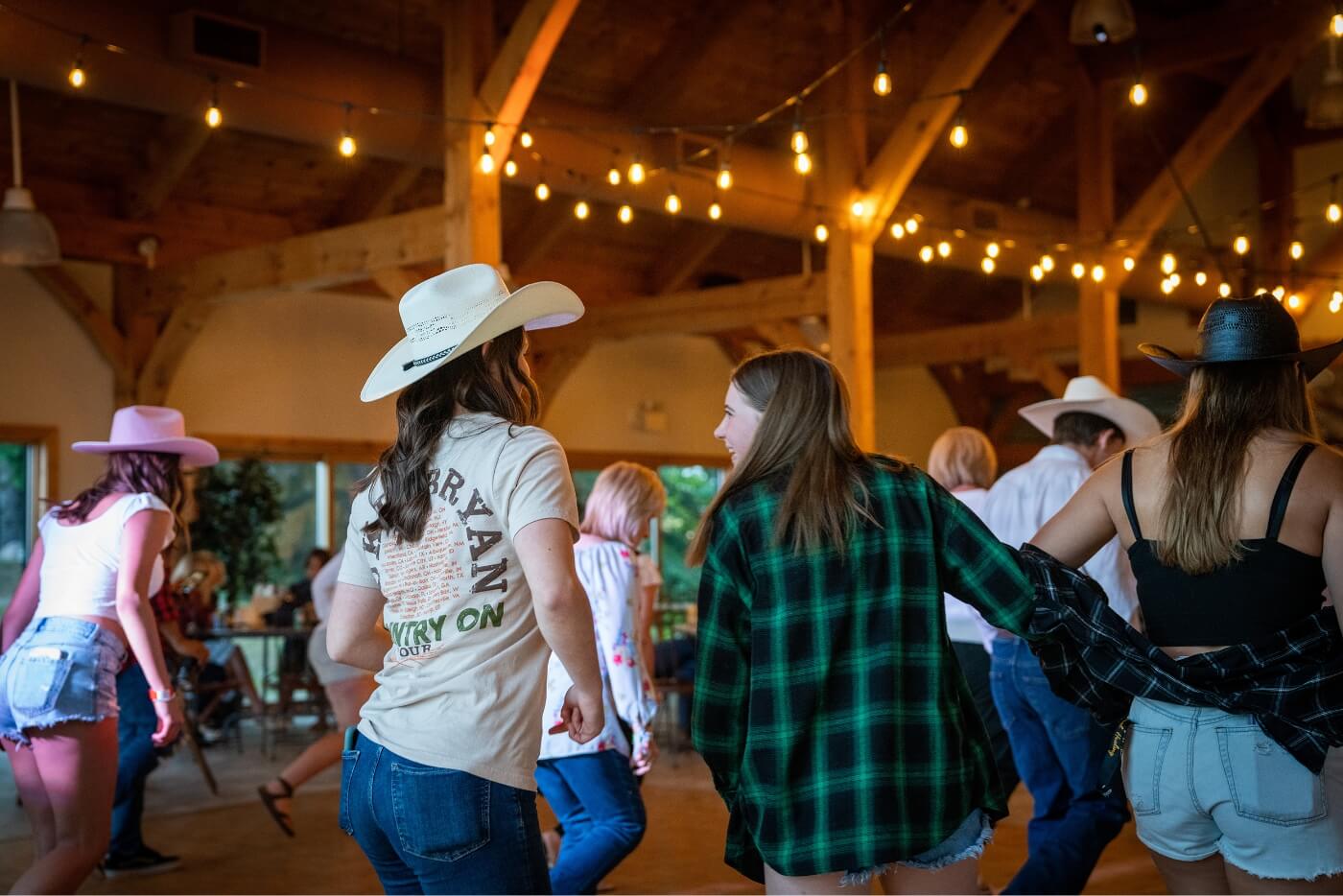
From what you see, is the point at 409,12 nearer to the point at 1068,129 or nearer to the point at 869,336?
the point at 869,336

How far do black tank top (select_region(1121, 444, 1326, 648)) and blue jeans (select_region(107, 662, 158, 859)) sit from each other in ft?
12.1

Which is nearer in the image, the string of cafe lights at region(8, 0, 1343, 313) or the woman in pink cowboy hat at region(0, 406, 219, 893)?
the woman in pink cowboy hat at region(0, 406, 219, 893)

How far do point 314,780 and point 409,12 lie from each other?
195 inches

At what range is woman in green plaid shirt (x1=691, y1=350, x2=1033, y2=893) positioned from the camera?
2.14 m

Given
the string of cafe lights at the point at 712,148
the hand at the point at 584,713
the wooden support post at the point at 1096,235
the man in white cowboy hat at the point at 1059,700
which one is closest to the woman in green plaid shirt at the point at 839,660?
the hand at the point at 584,713

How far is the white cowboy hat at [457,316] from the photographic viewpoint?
2.21 meters

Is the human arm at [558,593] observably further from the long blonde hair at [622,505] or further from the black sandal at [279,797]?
the black sandal at [279,797]

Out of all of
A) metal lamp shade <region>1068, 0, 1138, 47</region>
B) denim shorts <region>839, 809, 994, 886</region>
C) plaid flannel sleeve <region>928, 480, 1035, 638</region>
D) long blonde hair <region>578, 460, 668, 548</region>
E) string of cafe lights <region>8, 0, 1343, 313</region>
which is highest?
metal lamp shade <region>1068, 0, 1138, 47</region>

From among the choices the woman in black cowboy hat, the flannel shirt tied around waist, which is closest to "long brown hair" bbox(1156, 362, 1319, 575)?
the woman in black cowboy hat

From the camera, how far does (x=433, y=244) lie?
6973 millimetres

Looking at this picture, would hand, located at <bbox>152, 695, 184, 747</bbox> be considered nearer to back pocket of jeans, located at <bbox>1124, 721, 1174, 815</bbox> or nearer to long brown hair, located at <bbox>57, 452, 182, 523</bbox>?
long brown hair, located at <bbox>57, 452, 182, 523</bbox>

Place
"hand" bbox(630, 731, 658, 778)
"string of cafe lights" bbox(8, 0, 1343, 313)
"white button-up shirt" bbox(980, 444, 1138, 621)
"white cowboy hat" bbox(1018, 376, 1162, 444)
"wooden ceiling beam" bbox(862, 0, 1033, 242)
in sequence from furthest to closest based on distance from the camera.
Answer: "wooden ceiling beam" bbox(862, 0, 1033, 242) → "string of cafe lights" bbox(8, 0, 1343, 313) → "white cowboy hat" bbox(1018, 376, 1162, 444) → "white button-up shirt" bbox(980, 444, 1138, 621) → "hand" bbox(630, 731, 658, 778)

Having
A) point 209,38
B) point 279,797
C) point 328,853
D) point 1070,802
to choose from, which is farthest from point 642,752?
point 209,38

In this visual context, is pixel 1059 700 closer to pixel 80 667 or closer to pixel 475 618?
pixel 475 618
